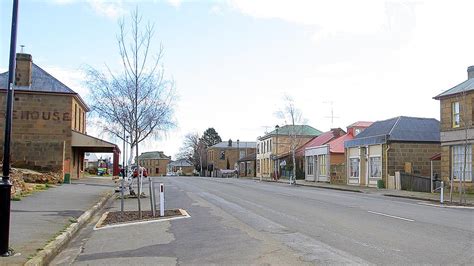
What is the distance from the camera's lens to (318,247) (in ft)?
32.5

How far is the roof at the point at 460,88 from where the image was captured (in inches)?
1193

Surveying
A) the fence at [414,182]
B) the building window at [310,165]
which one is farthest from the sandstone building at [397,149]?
the building window at [310,165]

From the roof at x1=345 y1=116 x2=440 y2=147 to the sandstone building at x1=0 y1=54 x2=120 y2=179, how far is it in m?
22.5

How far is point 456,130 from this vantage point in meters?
30.9

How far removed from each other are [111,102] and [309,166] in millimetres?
39337

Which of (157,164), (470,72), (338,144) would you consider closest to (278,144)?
(338,144)

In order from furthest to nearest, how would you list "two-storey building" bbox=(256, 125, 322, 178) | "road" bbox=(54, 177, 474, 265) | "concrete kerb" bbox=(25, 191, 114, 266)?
"two-storey building" bbox=(256, 125, 322, 178)
"road" bbox=(54, 177, 474, 265)
"concrete kerb" bbox=(25, 191, 114, 266)

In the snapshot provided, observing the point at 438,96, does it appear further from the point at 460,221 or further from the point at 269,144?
the point at 269,144

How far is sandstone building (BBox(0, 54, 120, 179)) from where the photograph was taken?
36094mm

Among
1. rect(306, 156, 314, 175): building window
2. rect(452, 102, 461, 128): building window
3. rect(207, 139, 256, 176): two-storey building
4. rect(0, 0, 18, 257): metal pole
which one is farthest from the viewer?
rect(207, 139, 256, 176): two-storey building

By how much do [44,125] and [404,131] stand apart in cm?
2793

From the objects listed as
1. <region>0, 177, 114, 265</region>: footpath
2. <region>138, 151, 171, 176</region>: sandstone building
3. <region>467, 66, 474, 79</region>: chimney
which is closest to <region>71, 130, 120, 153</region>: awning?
<region>0, 177, 114, 265</region>: footpath

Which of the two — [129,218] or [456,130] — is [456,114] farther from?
[129,218]

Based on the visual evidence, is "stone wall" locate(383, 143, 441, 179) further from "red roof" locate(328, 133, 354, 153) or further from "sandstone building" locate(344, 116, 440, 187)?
"red roof" locate(328, 133, 354, 153)
